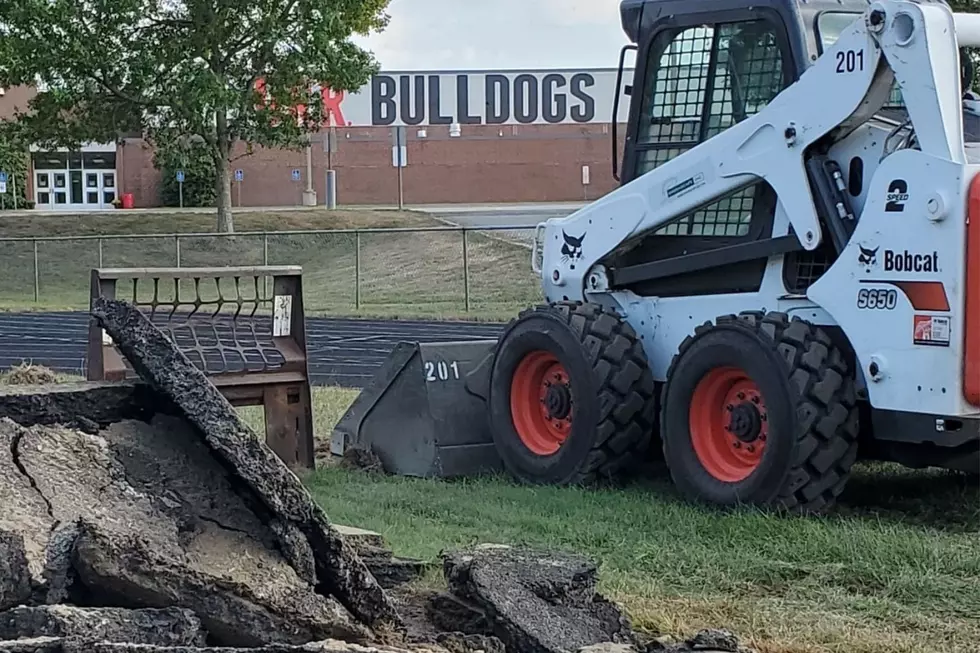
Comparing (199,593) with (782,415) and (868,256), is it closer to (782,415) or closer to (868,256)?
(782,415)

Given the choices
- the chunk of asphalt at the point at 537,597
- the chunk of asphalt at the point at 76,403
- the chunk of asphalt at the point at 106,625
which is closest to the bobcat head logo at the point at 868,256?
the chunk of asphalt at the point at 537,597

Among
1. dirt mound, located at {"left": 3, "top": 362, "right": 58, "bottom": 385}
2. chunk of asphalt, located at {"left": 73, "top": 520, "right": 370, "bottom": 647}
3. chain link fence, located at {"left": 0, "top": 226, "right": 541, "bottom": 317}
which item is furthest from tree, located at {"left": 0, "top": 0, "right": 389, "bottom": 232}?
chunk of asphalt, located at {"left": 73, "top": 520, "right": 370, "bottom": 647}

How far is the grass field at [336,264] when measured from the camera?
2720 centimetres

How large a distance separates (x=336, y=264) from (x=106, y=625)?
29.9 m

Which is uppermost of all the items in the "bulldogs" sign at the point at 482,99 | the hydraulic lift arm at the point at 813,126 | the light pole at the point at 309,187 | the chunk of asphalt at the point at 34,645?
the "bulldogs" sign at the point at 482,99

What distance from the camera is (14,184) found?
57.6m

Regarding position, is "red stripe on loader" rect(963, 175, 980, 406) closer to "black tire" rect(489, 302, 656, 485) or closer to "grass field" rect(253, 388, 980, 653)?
"grass field" rect(253, 388, 980, 653)

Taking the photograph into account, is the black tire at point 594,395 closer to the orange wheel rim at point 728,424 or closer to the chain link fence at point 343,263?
the orange wheel rim at point 728,424

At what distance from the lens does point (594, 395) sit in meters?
8.84

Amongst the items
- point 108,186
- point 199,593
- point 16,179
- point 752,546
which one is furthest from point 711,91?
point 108,186

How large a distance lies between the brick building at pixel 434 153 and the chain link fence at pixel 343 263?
83.7 ft

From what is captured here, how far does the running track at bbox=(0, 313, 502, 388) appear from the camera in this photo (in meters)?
17.3

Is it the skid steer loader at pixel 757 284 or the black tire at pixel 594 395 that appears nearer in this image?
the skid steer loader at pixel 757 284

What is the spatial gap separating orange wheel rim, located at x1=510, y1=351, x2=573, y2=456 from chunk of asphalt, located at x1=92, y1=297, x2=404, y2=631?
12.4 feet
